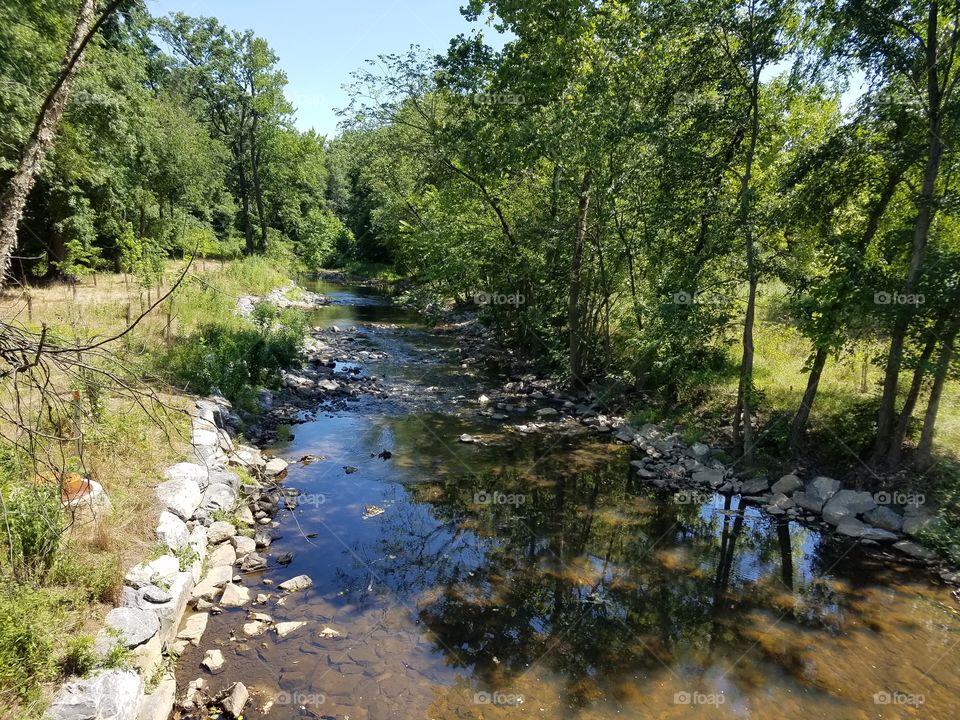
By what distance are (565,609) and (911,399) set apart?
7.54m

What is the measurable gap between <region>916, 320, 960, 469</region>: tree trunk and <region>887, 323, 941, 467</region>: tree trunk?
18cm

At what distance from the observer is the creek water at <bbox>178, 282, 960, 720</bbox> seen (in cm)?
623

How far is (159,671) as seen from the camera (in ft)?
18.9

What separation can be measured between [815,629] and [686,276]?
7.46 metres

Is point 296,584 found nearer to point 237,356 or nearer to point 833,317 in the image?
point 237,356

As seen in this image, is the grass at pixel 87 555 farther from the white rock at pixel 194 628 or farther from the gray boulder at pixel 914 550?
the gray boulder at pixel 914 550

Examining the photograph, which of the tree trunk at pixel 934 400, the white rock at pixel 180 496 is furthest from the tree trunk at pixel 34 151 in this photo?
the tree trunk at pixel 934 400

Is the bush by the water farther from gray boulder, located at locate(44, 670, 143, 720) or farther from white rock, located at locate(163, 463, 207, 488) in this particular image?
gray boulder, located at locate(44, 670, 143, 720)

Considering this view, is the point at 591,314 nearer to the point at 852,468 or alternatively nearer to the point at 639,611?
the point at 852,468

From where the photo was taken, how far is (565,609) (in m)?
7.76

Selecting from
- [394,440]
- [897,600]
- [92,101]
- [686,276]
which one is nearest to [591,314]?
[686,276]

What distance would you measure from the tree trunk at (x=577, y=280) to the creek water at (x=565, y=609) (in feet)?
19.9

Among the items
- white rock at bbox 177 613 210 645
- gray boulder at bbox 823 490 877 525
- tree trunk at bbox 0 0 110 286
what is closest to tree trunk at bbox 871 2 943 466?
gray boulder at bbox 823 490 877 525

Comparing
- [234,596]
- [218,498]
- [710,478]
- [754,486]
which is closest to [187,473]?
[218,498]
